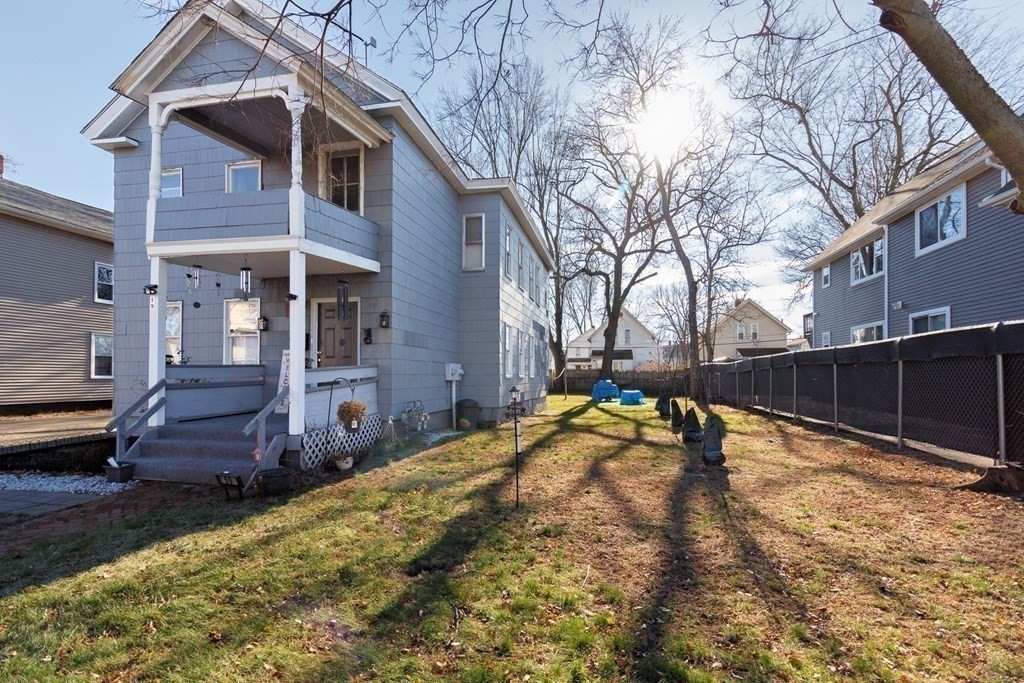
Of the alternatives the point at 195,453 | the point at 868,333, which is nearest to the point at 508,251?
the point at 195,453

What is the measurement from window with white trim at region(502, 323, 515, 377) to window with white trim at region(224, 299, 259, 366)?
5720 mm

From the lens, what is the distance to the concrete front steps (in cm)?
704

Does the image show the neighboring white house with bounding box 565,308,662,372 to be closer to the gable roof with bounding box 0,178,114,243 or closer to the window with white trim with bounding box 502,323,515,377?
the window with white trim with bounding box 502,323,515,377

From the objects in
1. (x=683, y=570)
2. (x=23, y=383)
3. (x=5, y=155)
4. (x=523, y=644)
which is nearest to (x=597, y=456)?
(x=683, y=570)

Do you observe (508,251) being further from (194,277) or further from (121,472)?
(121,472)

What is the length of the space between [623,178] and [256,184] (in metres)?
17.3

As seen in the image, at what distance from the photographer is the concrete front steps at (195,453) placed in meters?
7.04

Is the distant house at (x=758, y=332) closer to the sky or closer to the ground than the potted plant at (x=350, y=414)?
closer to the sky

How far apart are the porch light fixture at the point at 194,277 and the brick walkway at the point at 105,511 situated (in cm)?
371

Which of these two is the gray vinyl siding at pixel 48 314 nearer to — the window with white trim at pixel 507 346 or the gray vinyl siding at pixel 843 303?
the window with white trim at pixel 507 346

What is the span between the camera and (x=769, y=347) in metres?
49.1

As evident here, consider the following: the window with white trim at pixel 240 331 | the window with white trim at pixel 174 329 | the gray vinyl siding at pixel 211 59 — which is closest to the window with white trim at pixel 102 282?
the window with white trim at pixel 174 329

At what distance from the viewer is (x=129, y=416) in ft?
25.0

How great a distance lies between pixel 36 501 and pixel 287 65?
19.6 ft
